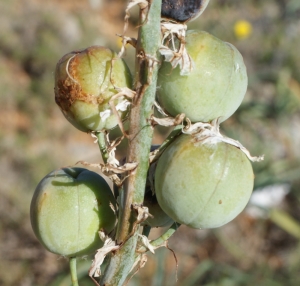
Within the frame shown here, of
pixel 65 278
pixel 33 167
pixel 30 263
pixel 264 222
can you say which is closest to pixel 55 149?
pixel 33 167

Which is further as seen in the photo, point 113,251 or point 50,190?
point 50,190

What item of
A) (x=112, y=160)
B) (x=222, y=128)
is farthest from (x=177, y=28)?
(x=222, y=128)

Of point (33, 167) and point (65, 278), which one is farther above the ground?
point (65, 278)

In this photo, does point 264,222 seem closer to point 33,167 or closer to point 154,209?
point 33,167

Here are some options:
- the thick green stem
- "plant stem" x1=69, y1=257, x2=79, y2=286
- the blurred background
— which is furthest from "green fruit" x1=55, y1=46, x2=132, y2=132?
the blurred background

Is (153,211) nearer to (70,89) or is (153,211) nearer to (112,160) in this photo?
(112,160)

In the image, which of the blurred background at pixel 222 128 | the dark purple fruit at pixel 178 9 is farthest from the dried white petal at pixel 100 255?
the blurred background at pixel 222 128

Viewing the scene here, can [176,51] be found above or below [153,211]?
above
